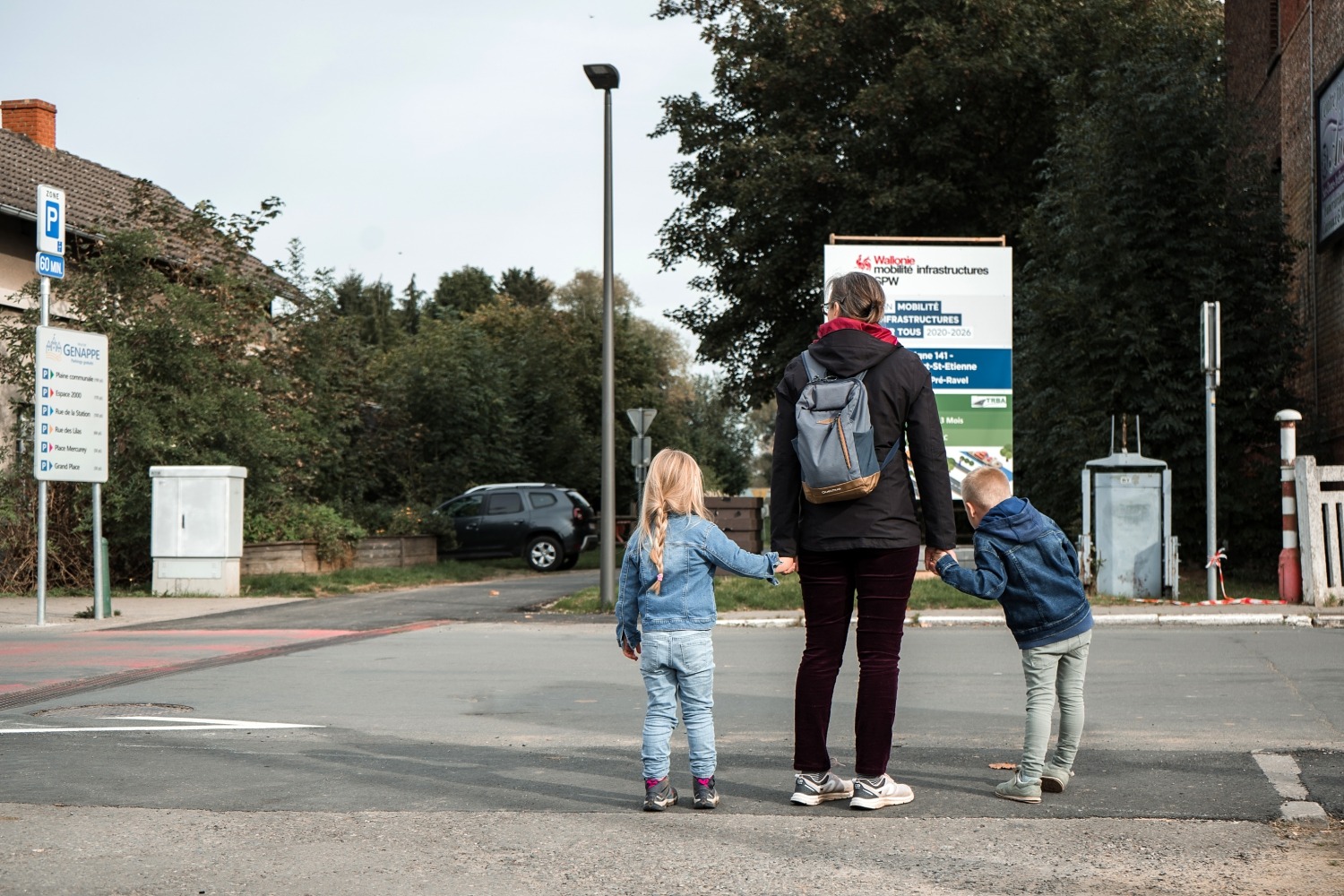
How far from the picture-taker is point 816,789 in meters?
5.26

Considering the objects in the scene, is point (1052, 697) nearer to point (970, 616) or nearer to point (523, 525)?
point (970, 616)

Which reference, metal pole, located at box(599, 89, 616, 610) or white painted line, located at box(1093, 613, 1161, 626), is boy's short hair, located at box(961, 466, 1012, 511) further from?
metal pole, located at box(599, 89, 616, 610)

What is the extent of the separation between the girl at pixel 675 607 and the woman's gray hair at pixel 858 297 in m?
0.84

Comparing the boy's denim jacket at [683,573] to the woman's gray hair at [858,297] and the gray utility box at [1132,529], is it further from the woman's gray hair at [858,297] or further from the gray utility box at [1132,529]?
the gray utility box at [1132,529]

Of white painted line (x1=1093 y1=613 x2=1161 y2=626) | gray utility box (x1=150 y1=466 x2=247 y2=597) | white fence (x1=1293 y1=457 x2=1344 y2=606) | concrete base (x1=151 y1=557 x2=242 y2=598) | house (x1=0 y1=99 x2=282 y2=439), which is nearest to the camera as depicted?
white painted line (x1=1093 y1=613 x2=1161 y2=626)

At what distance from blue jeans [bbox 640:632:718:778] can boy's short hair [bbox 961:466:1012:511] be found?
3.89 feet

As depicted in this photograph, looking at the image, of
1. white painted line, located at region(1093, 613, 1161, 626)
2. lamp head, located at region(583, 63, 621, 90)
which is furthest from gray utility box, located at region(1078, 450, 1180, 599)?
lamp head, located at region(583, 63, 621, 90)

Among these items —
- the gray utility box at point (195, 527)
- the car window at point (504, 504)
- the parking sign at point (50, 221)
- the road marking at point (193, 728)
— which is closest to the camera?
the road marking at point (193, 728)

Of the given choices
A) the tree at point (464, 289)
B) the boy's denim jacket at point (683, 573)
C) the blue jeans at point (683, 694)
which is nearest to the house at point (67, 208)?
the boy's denim jacket at point (683, 573)

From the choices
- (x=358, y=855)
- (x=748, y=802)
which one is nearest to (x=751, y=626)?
(x=748, y=802)

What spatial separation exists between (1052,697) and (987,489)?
0.84 meters

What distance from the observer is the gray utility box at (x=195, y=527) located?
18.8 m

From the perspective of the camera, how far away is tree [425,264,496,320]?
2751 inches

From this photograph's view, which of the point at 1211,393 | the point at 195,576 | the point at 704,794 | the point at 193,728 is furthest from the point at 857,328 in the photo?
the point at 195,576
